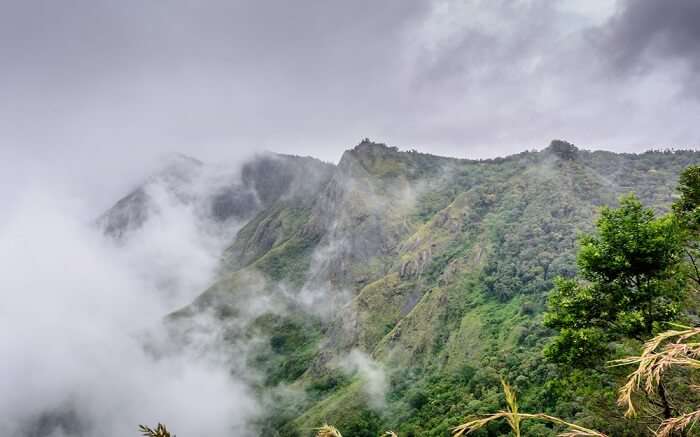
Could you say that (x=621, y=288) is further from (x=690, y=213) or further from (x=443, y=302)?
(x=443, y=302)

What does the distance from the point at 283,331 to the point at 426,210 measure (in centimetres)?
8538

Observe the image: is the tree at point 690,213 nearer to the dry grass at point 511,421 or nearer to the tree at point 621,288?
the tree at point 621,288

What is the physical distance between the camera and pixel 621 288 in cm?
1586

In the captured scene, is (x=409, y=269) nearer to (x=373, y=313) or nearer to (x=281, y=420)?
(x=373, y=313)

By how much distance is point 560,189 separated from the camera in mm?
147125

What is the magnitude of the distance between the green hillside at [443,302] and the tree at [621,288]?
51504 millimetres

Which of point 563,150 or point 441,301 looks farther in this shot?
point 563,150

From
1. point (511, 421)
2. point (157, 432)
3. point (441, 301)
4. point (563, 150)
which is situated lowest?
point (441, 301)

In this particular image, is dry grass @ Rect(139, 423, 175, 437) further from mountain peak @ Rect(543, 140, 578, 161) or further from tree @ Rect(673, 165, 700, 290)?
mountain peak @ Rect(543, 140, 578, 161)

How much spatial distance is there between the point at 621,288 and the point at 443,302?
120730mm

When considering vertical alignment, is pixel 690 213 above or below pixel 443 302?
above

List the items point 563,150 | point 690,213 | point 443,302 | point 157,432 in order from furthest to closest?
point 563,150, point 443,302, point 690,213, point 157,432

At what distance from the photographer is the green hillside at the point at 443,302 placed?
320 feet

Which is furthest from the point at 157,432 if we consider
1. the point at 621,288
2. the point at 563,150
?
the point at 563,150
